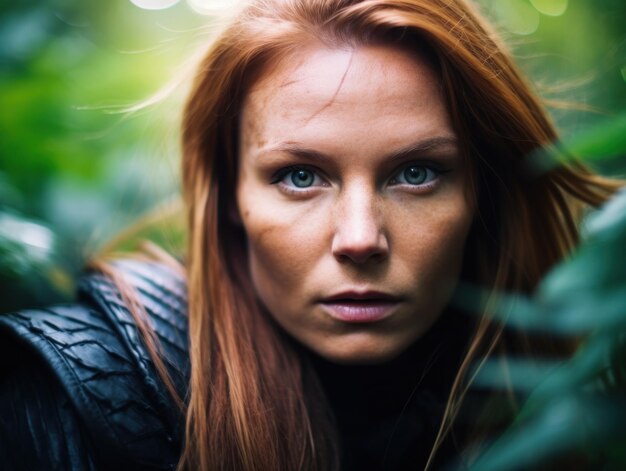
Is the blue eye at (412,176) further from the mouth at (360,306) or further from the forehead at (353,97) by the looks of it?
the mouth at (360,306)

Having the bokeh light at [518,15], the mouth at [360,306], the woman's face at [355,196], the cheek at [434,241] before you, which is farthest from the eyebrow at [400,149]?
the bokeh light at [518,15]

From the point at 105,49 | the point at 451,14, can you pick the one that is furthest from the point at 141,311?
the point at 105,49

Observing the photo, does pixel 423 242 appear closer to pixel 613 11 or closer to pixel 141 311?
pixel 141 311

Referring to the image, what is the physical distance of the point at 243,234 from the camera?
1.34 m

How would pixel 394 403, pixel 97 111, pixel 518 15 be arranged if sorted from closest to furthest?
pixel 394 403 < pixel 518 15 < pixel 97 111

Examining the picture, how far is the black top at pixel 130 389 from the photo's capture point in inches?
40.3

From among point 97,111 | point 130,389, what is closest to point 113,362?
point 130,389

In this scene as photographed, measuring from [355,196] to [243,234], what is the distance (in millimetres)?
383

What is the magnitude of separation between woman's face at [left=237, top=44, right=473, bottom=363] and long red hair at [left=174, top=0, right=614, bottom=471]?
57 mm

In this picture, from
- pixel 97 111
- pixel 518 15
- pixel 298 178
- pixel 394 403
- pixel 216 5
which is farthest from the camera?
pixel 97 111

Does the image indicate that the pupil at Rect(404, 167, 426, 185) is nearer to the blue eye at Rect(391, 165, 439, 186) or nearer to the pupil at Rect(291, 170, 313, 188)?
the blue eye at Rect(391, 165, 439, 186)

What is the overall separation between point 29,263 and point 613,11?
158 centimetres

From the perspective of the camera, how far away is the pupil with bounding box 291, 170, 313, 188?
1.11 m

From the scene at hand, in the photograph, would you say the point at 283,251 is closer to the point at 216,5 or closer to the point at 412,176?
the point at 412,176
